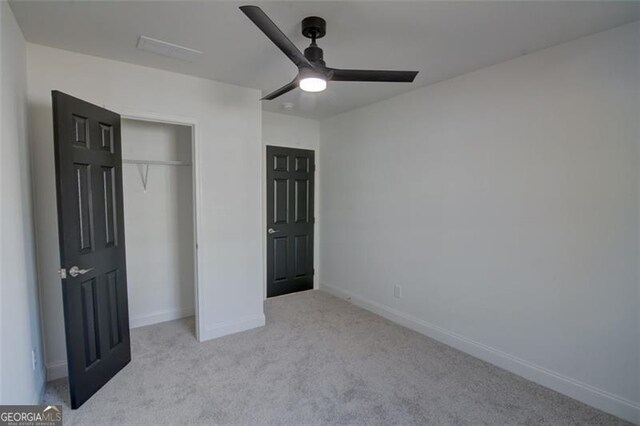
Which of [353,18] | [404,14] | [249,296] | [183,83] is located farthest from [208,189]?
[404,14]

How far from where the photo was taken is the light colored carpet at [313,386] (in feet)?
6.88

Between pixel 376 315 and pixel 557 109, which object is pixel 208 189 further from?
pixel 557 109

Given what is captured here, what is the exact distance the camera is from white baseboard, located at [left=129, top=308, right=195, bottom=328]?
3.44m

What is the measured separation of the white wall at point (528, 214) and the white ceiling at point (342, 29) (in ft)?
1.02

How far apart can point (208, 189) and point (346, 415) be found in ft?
7.38

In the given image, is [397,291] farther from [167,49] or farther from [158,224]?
[167,49]

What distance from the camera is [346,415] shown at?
211cm

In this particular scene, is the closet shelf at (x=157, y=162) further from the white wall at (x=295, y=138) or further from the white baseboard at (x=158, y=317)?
the white baseboard at (x=158, y=317)

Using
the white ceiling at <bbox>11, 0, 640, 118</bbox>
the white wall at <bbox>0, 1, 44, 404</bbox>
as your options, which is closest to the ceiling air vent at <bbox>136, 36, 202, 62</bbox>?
the white ceiling at <bbox>11, 0, 640, 118</bbox>

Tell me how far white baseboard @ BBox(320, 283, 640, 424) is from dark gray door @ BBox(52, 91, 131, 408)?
8.95ft

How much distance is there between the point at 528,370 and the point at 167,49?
3712 millimetres

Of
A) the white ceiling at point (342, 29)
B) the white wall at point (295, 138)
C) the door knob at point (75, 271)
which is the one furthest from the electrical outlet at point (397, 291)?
the door knob at point (75, 271)

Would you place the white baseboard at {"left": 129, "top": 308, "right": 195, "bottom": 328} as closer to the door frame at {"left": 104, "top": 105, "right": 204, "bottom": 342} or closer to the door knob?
the door frame at {"left": 104, "top": 105, "right": 204, "bottom": 342}

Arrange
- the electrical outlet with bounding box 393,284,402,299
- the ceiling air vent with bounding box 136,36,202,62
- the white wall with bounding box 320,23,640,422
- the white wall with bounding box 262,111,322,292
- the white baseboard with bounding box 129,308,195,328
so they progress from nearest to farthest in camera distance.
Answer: the white wall with bounding box 320,23,640,422 → the ceiling air vent with bounding box 136,36,202,62 → the white baseboard with bounding box 129,308,195,328 → the electrical outlet with bounding box 393,284,402,299 → the white wall with bounding box 262,111,322,292
